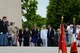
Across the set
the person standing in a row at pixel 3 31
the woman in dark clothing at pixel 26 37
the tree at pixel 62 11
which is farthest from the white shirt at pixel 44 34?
the tree at pixel 62 11

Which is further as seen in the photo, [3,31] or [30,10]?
[30,10]

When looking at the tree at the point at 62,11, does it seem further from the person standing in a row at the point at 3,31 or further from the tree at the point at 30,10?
the person standing in a row at the point at 3,31

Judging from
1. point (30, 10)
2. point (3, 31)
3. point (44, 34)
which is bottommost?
point (44, 34)

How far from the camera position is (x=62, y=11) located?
194 feet

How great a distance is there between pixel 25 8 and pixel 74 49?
46888 millimetres

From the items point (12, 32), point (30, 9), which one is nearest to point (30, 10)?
point (30, 9)

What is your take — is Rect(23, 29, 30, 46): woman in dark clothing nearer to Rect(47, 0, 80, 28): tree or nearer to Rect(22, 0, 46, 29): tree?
Rect(47, 0, 80, 28): tree

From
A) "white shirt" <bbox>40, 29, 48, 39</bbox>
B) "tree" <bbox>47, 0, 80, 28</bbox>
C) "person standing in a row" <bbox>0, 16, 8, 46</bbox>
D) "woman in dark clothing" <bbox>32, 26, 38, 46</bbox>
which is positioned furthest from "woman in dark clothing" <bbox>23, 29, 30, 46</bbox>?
"tree" <bbox>47, 0, 80, 28</bbox>

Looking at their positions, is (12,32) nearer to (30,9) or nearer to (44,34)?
(44,34)

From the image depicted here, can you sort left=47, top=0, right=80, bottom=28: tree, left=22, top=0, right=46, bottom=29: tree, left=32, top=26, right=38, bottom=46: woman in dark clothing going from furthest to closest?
left=22, top=0, right=46, bottom=29: tree < left=47, top=0, right=80, bottom=28: tree < left=32, top=26, right=38, bottom=46: woman in dark clothing

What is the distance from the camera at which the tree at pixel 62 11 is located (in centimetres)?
5884

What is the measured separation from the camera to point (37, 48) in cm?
2466

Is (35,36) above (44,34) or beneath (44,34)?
beneath

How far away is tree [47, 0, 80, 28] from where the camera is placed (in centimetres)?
5884
